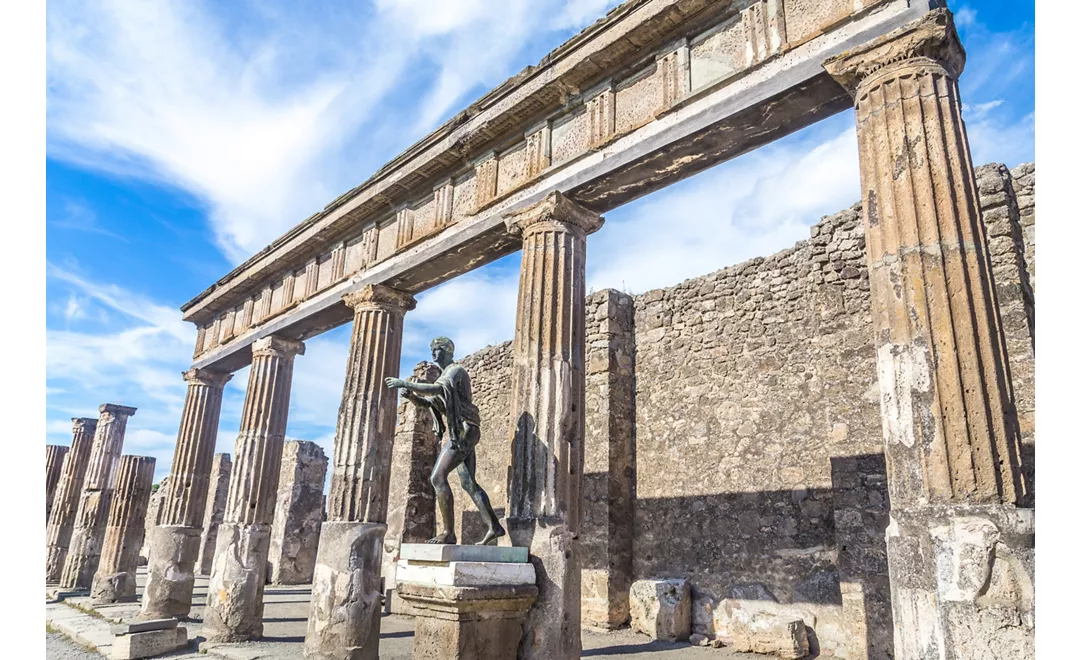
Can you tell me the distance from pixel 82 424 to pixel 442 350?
14446 mm

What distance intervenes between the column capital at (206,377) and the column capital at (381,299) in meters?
5.00

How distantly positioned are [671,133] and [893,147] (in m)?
1.84

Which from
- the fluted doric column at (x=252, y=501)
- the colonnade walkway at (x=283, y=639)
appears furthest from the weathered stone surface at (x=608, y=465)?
the fluted doric column at (x=252, y=501)

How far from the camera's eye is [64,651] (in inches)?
302

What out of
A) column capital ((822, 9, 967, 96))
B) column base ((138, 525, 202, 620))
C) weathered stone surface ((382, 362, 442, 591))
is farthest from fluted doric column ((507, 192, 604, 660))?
column base ((138, 525, 202, 620))

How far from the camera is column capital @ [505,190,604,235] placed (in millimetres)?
6062

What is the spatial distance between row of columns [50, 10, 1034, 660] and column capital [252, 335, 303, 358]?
3cm

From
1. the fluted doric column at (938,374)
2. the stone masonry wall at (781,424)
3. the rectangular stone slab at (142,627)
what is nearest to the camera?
the fluted doric column at (938,374)

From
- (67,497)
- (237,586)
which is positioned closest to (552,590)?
(237,586)

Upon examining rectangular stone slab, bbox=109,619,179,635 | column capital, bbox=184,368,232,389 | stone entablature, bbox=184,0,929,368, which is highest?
stone entablature, bbox=184,0,929,368

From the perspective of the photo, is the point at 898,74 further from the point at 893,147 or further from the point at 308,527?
the point at 308,527

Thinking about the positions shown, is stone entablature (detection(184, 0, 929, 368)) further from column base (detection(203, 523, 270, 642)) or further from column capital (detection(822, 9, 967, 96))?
column base (detection(203, 523, 270, 642))

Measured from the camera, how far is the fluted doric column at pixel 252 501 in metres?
8.24

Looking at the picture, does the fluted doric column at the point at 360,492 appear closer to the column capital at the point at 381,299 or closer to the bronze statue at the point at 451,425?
the column capital at the point at 381,299
